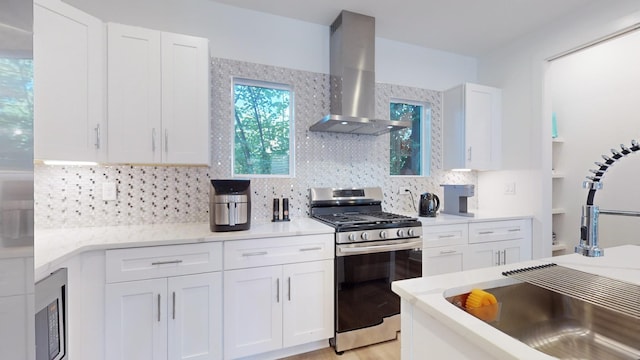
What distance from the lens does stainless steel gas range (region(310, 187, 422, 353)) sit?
1.93 m

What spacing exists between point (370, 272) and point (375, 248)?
185mm

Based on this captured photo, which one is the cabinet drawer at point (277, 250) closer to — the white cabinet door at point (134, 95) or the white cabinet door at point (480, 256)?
the white cabinet door at point (134, 95)

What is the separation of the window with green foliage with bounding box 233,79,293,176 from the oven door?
1.03 meters

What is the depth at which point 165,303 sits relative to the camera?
5.17 feet

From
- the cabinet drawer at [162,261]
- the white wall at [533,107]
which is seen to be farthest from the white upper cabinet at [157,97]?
the white wall at [533,107]

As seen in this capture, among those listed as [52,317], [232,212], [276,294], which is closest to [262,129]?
[232,212]

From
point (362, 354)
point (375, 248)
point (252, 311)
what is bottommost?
point (362, 354)

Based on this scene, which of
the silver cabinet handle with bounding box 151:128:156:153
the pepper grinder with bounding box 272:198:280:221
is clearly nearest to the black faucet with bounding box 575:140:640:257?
the pepper grinder with bounding box 272:198:280:221

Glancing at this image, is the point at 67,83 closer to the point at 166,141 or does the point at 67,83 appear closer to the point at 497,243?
the point at 166,141

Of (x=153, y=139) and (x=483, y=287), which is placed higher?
(x=153, y=139)

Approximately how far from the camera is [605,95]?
8.98 ft

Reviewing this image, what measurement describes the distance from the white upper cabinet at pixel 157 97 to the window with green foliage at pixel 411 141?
6.50ft

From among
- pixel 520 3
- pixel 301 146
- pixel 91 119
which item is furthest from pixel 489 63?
pixel 91 119

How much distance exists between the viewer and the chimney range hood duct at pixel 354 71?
7.75 ft
